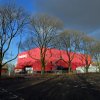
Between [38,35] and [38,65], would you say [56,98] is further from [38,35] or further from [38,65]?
[38,65]

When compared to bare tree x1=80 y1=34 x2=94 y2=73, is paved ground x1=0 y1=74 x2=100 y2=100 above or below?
below

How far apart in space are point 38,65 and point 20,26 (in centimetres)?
5241

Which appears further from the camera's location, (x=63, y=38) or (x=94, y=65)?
(x=94, y=65)

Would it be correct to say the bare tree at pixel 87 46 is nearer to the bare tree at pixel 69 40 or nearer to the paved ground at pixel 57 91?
the bare tree at pixel 69 40

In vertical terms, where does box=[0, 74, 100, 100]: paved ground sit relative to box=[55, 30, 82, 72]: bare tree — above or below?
below

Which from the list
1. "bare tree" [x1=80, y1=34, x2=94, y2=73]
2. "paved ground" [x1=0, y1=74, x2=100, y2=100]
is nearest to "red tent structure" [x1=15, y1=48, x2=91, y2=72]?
"bare tree" [x1=80, y1=34, x2=94, y2=73]

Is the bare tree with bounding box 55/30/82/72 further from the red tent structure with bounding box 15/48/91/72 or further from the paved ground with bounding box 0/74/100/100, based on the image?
the paved ground with bounding box 0/74/100/100

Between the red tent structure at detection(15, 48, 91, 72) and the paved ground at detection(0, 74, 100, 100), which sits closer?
the paved ground at detection(0, 74, 100, 100)

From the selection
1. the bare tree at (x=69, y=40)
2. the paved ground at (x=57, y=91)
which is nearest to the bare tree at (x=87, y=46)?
the bare tree at (x=69, y=40)

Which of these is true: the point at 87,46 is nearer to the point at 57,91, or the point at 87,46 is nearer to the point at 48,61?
the point at 48,61

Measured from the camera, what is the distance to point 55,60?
108 metres

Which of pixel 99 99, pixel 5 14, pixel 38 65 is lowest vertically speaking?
pixel 99 99

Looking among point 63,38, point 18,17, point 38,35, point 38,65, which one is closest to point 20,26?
point 18,17

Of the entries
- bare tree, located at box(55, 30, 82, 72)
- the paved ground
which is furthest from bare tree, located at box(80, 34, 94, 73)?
the paved ground
